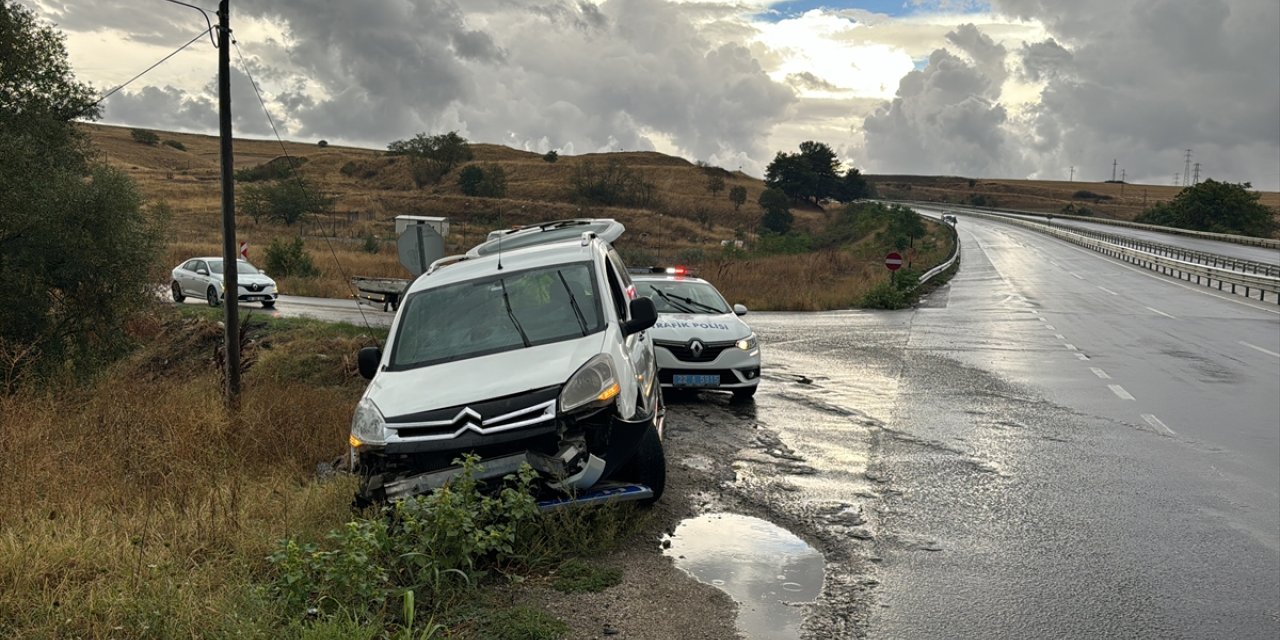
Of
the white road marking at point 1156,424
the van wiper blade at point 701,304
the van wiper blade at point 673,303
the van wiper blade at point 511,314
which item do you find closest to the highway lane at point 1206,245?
the white road marking at point 1156,424

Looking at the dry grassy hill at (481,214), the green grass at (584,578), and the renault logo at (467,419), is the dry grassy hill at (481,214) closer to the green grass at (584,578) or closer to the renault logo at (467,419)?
the renault logo at (467,419)

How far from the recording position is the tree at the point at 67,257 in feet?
55.6

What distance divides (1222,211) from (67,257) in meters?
87.6

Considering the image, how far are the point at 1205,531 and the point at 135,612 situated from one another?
273 inches

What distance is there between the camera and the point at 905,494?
7.87m

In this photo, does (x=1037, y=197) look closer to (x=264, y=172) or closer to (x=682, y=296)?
(x=264, y=172)

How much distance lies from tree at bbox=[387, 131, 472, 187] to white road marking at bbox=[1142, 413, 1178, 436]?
375ft

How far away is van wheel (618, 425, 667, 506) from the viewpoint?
21.5ft

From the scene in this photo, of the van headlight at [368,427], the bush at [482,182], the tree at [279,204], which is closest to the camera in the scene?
the van headlight at [368,427]

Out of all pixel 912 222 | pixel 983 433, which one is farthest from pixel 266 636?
pixel 912 222

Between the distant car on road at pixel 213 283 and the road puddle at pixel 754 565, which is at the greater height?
the road puddle at pixel 754 565

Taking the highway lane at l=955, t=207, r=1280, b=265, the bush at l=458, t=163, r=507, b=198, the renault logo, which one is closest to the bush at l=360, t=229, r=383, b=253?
the highway lane at l=955, t=207, r=1280, b=265

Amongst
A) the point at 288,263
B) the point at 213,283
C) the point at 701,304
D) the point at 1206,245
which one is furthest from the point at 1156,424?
the point at 1206,245

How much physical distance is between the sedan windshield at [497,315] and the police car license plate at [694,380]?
4.53m
